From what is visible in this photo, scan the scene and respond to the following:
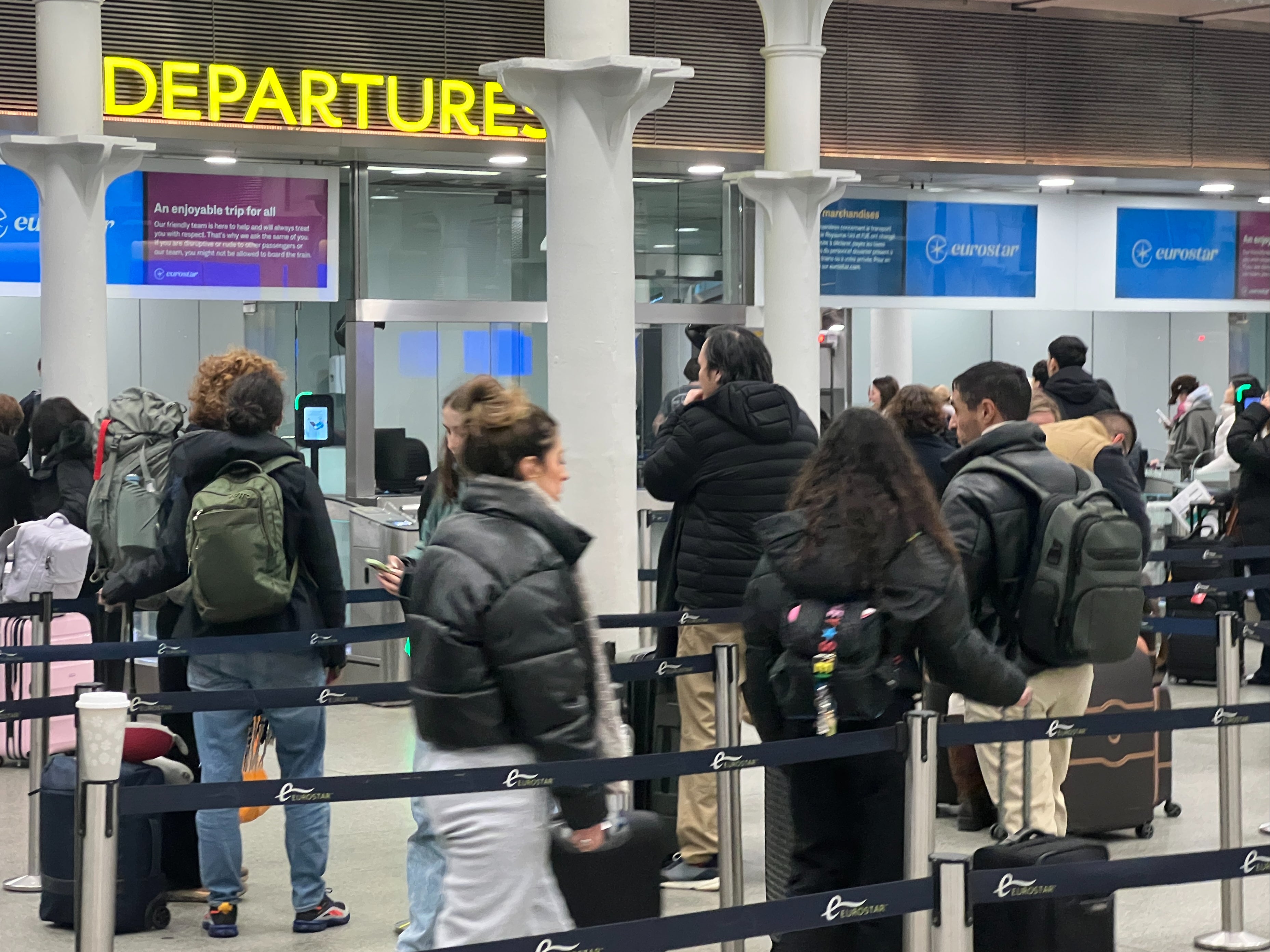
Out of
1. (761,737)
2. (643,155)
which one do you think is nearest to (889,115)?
(643,155)

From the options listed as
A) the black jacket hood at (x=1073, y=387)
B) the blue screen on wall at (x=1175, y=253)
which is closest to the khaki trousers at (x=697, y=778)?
the black jacket hood at (x=1073, y=387)

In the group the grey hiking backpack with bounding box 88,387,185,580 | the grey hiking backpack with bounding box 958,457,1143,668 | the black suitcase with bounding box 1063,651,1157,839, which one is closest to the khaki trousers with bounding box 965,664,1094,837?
the grey hiking backpack with bounding box 958,457,1143,668

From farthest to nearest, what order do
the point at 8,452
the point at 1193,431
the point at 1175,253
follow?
the point at 1175,253, the point at 1193,431, the point at 8,452

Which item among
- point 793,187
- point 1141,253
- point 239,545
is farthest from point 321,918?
point 1141,253

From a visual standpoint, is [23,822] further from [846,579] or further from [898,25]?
[898,25]

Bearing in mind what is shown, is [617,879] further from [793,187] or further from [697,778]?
[793,187]

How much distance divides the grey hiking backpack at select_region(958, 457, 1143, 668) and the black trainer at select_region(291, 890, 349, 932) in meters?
2.40

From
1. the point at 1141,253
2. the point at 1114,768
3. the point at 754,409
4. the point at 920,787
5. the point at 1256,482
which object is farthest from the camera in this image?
the point at 1141,253

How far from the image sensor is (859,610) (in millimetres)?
3990

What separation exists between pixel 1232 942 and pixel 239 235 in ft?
29.2

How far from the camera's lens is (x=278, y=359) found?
12859mm

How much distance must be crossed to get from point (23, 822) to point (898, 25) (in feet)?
31.0

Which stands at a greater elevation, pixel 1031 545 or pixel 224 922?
pixel 1031 545

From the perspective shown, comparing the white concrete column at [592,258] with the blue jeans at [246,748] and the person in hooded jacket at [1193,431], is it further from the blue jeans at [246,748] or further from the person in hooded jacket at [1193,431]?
the person in hooded jacket at [1193,431]
